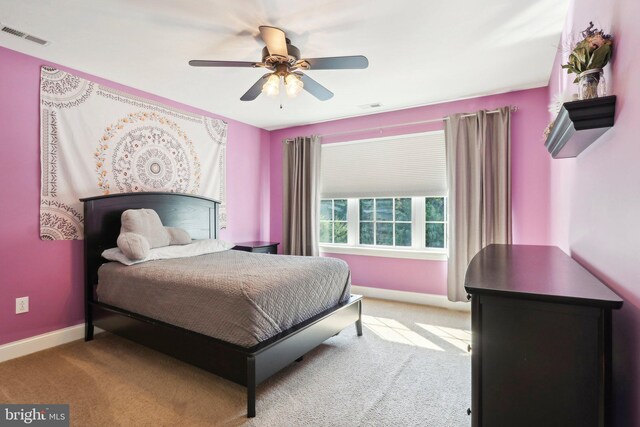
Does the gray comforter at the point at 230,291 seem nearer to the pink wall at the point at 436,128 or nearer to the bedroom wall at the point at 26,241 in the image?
the bedroom wall at the point at 26,241

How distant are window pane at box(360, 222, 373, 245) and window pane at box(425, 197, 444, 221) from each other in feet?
2.61

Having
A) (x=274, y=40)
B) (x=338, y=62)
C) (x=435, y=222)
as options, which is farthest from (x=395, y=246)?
(x=274, y=40)

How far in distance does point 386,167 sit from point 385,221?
73 centimetres

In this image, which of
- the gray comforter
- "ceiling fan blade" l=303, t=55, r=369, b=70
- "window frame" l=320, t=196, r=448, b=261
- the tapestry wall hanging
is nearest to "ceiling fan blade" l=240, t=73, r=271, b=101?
"ceiling fan blade" l=303, t=55, r=369, b=70

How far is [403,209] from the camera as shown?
4.18 m

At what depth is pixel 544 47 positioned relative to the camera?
8.16 feet

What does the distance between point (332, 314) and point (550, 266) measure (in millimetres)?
1494

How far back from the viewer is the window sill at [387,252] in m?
3.86

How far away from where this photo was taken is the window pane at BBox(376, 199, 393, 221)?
4270mm

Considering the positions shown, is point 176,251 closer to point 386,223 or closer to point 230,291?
point 230,291

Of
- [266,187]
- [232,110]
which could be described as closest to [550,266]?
[232,110]

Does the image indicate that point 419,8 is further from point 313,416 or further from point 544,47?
point 313,416

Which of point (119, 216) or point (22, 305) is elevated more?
point (119, 216)

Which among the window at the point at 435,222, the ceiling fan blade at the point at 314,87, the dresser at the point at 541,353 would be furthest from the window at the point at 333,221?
the dresser at the point at 541,353
